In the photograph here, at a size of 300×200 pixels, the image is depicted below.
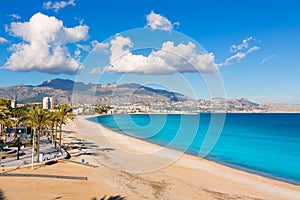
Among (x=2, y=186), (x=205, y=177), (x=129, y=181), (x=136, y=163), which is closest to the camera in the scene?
(x=2, y=186)

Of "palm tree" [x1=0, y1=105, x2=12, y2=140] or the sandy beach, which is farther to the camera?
"palm tree" [x1=0, y1=105, x2=12, y2=140]

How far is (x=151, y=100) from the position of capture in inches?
7534

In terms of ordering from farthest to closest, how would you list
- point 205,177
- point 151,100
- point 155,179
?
point 151,100 → point 205,177 → point 155,179

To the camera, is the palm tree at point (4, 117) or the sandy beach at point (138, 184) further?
the palm tree at point (4, 117)

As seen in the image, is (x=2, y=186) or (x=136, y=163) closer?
(x=2, y=186)

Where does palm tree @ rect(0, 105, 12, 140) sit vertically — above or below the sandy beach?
above

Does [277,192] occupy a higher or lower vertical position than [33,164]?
lower

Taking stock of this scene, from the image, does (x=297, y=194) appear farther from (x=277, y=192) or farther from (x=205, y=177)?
(x=205, y=177)

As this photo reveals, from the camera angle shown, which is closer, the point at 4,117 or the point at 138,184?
the point at 138,184

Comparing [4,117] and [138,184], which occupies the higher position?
[4,117]

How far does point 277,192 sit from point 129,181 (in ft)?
35.8

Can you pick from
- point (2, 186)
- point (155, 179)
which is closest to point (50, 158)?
point (2, 186)

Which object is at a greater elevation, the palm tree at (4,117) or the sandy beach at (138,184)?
the palm tree at (4,117)

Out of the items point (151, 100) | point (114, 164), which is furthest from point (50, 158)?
point (151, 100)
